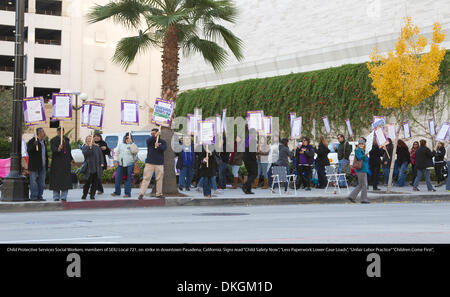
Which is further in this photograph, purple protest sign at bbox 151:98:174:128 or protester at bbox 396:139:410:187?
protester at bbox 396:139:410:187

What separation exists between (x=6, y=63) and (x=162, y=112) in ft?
144

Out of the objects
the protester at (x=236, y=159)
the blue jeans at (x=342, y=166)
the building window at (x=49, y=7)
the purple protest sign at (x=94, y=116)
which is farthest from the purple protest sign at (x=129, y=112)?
the building window at (x=49, y=7)

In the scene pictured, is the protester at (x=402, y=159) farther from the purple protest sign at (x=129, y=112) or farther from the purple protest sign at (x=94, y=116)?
the purple protest sign at (x=94, y=116)

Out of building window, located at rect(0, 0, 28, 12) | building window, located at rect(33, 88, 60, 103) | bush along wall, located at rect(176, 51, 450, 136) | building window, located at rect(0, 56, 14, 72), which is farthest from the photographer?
building window, located at rect(33, 88, 60, 103)

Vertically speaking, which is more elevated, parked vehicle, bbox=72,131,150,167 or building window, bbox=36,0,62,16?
building window, bbox=36,0,62,16

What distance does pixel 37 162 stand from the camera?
1571 centimetres

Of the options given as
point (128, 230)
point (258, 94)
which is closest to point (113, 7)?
point (128, 230)

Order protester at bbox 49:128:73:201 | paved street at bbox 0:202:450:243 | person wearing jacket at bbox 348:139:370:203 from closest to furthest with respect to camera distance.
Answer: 1. paved street at bbox 0:202:450:243
2. protester at bbox 49:128:73:201
3. person wearing jacket at bbox 348:139:370:203

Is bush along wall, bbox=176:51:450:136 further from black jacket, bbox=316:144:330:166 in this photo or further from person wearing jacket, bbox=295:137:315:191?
person wearing jacket, bbox=295:137:315:191

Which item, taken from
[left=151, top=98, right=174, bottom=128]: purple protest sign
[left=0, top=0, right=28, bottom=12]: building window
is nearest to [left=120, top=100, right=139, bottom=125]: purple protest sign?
[left=151, top=98, right=174, bottom=128]: purple protest sign

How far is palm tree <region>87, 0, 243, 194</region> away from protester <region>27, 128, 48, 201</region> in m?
3.72

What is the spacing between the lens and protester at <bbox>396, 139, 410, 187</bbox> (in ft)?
79.0

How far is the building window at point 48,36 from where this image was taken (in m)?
59.4

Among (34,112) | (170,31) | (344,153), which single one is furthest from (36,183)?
(344,153)
